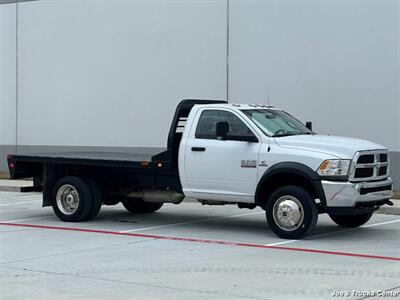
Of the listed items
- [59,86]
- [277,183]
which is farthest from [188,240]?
[59,86]

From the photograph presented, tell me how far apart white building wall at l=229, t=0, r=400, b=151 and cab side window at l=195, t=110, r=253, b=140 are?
7346mm

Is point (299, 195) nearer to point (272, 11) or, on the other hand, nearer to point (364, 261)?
point (364, 261)

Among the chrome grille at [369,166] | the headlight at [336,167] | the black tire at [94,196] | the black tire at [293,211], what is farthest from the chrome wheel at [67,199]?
the chrome grille at [369,166]

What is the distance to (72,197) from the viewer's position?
14.0m

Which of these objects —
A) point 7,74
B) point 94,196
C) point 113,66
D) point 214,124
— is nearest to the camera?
point 214,124

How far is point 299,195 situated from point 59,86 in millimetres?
15489

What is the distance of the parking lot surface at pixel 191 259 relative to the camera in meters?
8.16

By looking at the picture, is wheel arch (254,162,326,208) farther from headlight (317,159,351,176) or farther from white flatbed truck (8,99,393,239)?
headlight (317,159,351,176)

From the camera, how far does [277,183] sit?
1211cm

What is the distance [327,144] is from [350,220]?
6.80ft

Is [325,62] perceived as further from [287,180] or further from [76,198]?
[76,198]

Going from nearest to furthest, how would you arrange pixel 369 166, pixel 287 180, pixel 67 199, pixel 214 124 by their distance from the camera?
pixel 369 166 < pixel 287 180 < pixel 214 124 < pixel 67 199

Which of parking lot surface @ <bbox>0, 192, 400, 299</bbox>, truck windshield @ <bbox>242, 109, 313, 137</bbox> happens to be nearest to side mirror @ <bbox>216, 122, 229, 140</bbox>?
truck windshield @ <bbox>242, 109, 313, 137</bbox>

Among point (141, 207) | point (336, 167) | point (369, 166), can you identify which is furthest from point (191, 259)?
point (141, 207)
